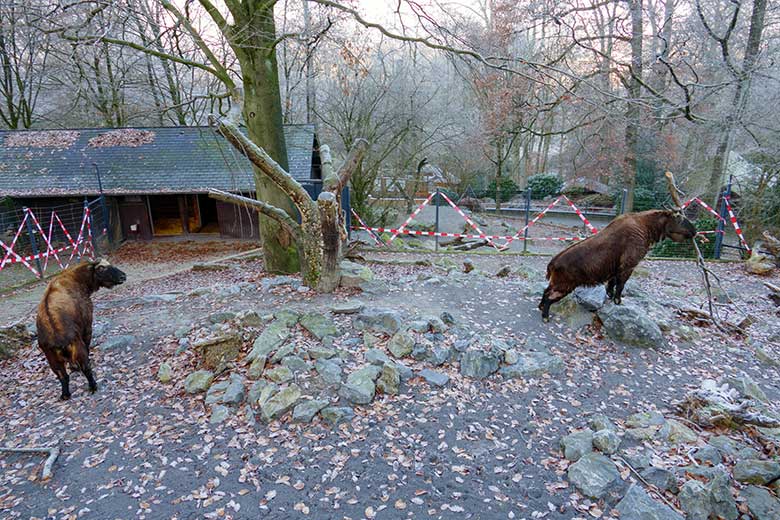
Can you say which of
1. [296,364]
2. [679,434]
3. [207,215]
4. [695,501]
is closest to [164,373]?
[296,364]

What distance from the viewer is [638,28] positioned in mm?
13609

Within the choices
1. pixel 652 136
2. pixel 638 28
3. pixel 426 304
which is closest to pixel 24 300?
pixel 426 304

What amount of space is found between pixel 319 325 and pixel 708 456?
3.84 metres

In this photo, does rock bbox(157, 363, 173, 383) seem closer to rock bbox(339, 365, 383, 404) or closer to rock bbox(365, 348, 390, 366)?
rock bbox(339, 365, 383, 404)

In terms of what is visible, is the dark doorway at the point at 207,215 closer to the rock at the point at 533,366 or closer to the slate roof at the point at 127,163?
the slate roof at the point at 127,163

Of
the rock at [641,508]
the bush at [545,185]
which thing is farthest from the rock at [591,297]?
the bush at [545,185]

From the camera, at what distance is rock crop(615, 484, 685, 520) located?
2877 millimetres

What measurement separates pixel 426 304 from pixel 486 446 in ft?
8.33

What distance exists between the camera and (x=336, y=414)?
3990 mm

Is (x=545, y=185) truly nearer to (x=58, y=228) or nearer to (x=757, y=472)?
(x=58, y=228)

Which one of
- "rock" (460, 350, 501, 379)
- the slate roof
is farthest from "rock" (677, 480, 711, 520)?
the slate roof

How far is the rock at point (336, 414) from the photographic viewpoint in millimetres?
3973

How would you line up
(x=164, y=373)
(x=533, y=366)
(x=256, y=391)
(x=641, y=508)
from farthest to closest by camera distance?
(x=533, y=366) → (x=164, y=373) → (x=256, y=391) → (x=641, y=508)

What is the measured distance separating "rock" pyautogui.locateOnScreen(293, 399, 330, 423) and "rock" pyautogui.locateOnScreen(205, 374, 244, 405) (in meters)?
0.62
